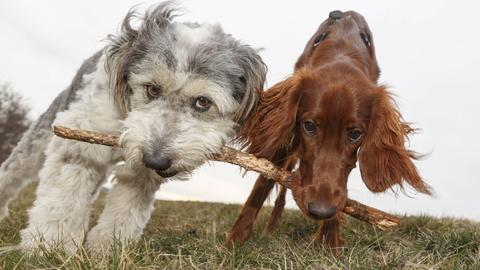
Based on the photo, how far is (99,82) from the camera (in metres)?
5.21

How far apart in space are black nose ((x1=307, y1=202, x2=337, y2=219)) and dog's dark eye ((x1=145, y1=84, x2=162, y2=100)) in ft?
5.27

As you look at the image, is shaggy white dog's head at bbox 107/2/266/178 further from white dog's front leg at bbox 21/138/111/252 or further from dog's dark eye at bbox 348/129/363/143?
dog's dark eye at bbox 348/129/363/143

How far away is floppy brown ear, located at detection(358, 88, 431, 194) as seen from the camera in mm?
4742

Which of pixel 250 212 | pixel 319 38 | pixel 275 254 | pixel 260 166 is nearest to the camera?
pixel 275 254

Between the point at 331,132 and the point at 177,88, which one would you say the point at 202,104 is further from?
the point at 331,132

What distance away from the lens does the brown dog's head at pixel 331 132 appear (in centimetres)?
433

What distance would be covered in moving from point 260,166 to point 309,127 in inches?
21.8

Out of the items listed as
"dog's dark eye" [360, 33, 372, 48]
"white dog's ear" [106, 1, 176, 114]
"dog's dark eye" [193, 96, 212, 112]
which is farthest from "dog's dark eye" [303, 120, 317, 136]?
"dog's dark eye" [360, 33, 372, 48]

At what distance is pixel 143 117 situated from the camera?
14.7ft

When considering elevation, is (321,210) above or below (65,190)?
above

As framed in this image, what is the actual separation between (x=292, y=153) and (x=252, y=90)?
2.38ft

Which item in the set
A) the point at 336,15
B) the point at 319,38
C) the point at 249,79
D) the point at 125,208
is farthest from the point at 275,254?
the point at 336,15

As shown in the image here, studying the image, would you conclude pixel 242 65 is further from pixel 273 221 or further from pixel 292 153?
pixel 273 221

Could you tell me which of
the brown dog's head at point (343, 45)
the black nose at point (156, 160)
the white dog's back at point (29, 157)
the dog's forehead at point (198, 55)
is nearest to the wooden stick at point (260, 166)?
the black nose at point (156, 160)
